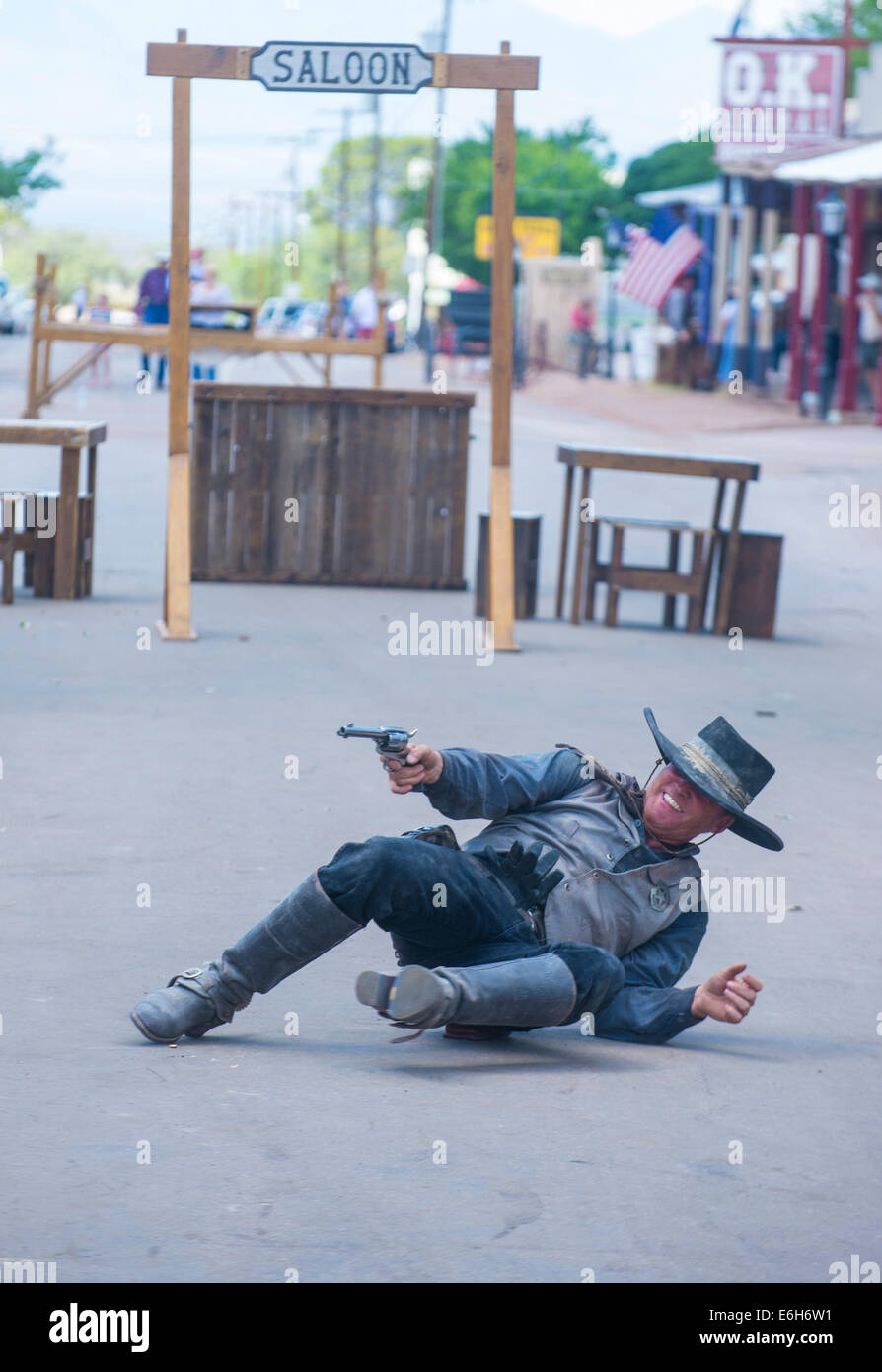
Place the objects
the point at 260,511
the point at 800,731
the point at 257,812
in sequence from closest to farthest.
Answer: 1. the point at 257,812
2. the point at 800,731
3. the point at 260,511

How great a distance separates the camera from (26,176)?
185 ft

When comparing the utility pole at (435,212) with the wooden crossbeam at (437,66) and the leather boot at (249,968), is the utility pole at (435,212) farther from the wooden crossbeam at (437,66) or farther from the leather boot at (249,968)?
the leather boot at (249,968)

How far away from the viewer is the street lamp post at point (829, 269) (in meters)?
31.4

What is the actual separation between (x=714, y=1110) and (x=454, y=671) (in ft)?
20.5

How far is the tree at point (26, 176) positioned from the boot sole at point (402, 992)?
52.2 meters

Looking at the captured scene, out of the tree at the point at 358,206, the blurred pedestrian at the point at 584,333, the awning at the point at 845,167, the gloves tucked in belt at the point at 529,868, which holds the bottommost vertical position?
the gloves tucked in belt at the point at 529,868

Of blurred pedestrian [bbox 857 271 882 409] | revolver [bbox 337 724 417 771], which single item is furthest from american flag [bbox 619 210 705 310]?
revolver [bbox 337 724 417 771]

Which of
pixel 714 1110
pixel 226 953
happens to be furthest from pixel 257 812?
pixel 714 1110

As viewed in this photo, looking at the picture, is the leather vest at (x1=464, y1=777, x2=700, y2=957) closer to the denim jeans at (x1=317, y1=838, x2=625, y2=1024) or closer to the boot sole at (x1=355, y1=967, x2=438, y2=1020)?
the denim jeans at (x1=317, y1=838, x2=625, y2=1024)

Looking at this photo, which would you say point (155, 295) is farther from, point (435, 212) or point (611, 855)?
point (611, 855)

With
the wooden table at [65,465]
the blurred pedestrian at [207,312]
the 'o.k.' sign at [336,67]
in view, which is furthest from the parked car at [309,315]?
the 'o.k.' sign at [336,67]
